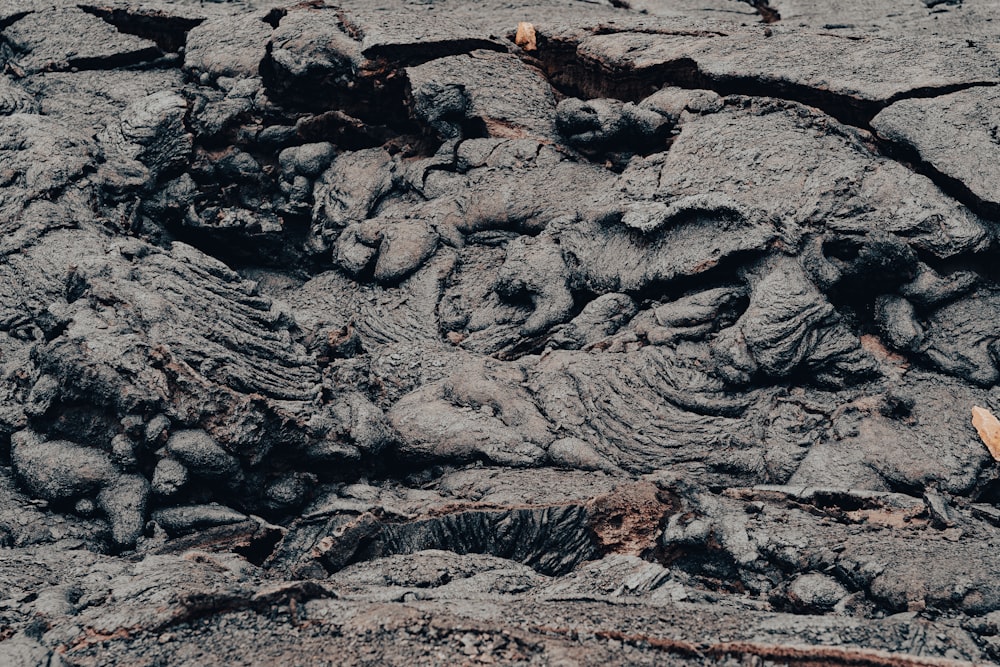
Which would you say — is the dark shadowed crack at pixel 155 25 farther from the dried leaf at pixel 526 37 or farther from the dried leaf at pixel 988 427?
the dried leaf at pixel 988 427

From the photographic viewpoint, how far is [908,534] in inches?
237

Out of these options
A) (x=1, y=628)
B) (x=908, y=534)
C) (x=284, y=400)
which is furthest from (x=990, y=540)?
(x=1, y=628)

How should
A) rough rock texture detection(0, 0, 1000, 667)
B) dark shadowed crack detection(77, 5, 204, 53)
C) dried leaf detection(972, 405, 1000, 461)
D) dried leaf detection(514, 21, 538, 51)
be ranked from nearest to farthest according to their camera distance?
rough rock texture detection(0, 0, 1000, 667) → dried leaf detection(972, 405, 1000, 461) → dried leaf detection(514, 21, 538, 51) → dark shadowed crack detection(77, 5, 204, 53)

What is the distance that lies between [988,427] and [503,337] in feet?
11.5

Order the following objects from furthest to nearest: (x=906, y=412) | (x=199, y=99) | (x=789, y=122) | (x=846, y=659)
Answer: (x=199, y=99) < (x=789, y=122) < (x=906, y=412) < (x=846, y=659)

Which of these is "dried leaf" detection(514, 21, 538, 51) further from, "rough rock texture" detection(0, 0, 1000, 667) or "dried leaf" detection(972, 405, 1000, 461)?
"dried leaf" detection(972, 405, 1000, 461)

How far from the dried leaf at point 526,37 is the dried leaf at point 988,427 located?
5.12 meters

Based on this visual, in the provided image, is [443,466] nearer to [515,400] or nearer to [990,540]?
[515,400]

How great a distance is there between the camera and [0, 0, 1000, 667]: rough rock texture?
5539mm

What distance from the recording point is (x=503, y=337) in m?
8.11

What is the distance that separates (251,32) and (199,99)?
864 mm

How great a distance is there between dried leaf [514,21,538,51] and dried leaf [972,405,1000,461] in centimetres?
512

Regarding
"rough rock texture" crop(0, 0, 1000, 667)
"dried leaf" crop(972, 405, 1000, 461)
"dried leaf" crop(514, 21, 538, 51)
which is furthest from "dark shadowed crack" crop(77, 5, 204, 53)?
"dried leaf" crop(972, 405, 1000, 461)

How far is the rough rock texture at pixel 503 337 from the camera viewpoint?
5.54 m
